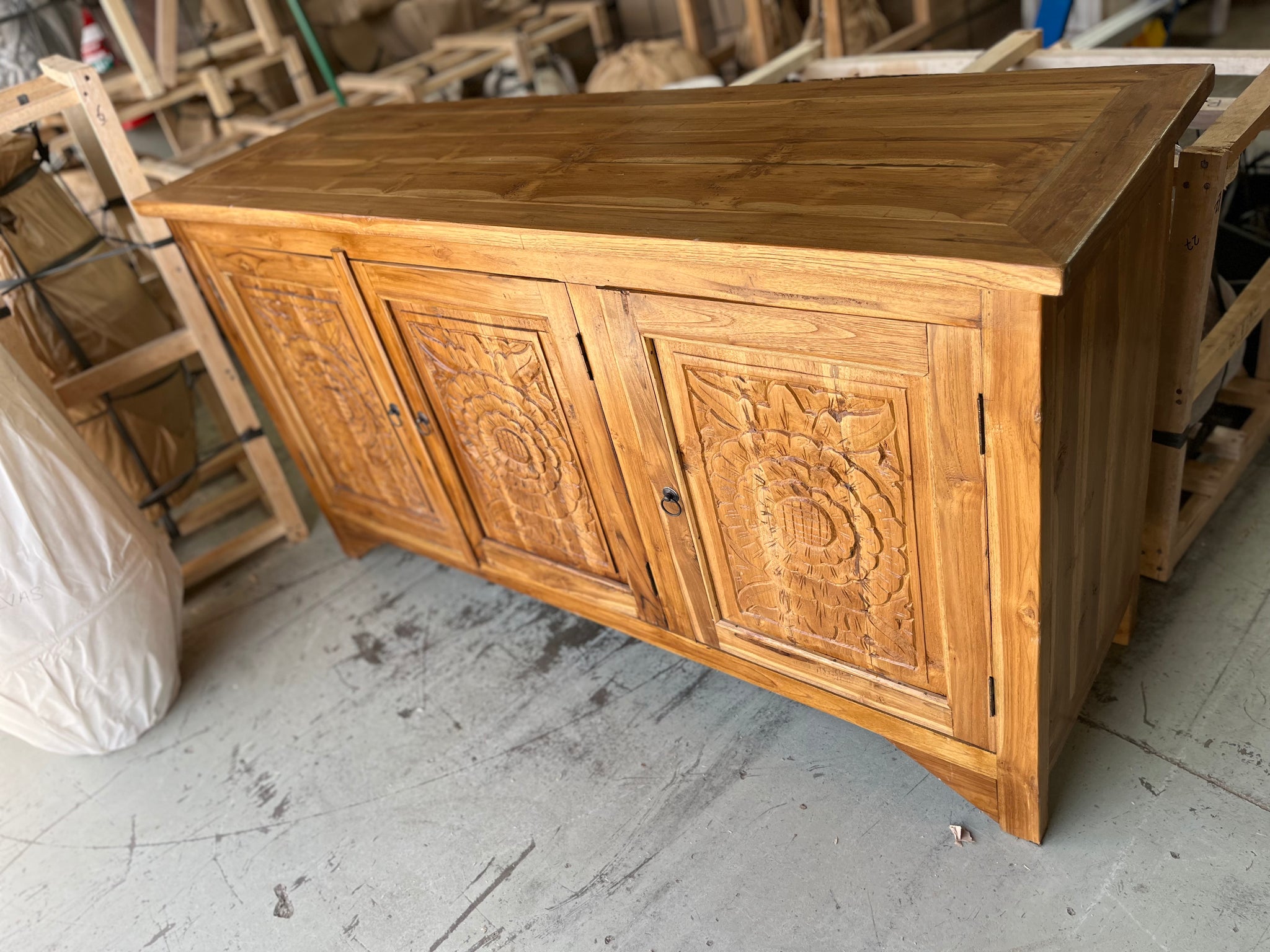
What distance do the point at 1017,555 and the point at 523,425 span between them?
2.71ft

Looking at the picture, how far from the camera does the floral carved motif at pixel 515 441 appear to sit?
1525 mm

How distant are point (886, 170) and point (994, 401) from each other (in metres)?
0.33

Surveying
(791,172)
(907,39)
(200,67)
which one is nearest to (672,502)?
(791,172)

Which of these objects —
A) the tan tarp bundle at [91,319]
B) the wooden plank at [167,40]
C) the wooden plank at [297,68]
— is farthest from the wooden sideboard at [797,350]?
the wooden plank at [297,68]

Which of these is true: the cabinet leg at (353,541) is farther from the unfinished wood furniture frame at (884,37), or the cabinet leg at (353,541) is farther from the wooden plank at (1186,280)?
the unfinished wood furniture frame at (884,37)

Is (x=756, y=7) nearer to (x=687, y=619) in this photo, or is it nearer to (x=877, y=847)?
(x=687, y=619)

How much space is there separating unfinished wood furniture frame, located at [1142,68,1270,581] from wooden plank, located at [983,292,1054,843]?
22.2 inches

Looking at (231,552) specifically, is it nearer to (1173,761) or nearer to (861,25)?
(1173,761)

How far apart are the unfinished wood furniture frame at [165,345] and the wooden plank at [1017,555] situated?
184 centimetres

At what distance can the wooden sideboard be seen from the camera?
3.38ft

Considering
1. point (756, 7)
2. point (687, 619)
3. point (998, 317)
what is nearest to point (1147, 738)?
point (687, 619)

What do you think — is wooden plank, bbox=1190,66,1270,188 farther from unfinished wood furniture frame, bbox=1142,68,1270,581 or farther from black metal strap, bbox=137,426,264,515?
black metal strap, bbox=137,426,264,515

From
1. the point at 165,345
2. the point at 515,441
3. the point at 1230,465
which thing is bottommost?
the point at 1230,465

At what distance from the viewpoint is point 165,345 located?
7.40ft
